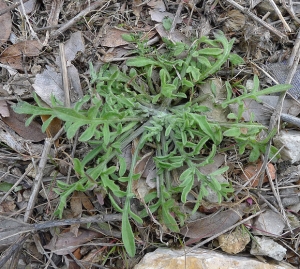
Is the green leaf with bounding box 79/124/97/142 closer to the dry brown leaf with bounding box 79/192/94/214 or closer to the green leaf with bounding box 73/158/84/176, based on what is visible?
the green leaf with bounding box 73/158/84/176

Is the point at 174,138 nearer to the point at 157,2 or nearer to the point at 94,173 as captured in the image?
the point at 94,173

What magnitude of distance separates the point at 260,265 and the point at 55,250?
4.17ft

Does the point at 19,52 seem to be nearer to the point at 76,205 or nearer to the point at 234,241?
the point at 76,205

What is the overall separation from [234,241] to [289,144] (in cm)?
70

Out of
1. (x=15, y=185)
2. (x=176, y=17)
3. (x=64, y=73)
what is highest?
(x=176, y=17)

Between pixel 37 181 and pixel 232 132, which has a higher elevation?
pixel 232 132

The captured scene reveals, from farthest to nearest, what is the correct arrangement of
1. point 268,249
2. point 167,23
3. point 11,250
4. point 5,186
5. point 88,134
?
point 167,23 → point 5,186 → point 268,249 → point 11,250 → point 88,134

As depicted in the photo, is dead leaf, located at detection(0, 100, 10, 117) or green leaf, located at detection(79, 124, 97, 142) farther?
dead leaf, located at detection(0, 100, 10, 117)

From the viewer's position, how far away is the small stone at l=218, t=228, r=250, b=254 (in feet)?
7.67

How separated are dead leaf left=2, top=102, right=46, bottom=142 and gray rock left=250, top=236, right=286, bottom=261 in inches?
60.5

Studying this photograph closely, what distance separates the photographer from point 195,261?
2250 mm

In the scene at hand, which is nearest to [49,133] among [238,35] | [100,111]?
[100,111]

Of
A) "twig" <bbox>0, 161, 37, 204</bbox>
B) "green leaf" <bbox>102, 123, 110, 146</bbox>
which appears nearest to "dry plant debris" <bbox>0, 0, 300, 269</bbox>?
"twig" <bbox>0, 161, 37, 204</bbox>

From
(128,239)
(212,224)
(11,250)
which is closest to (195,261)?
(212,224)
